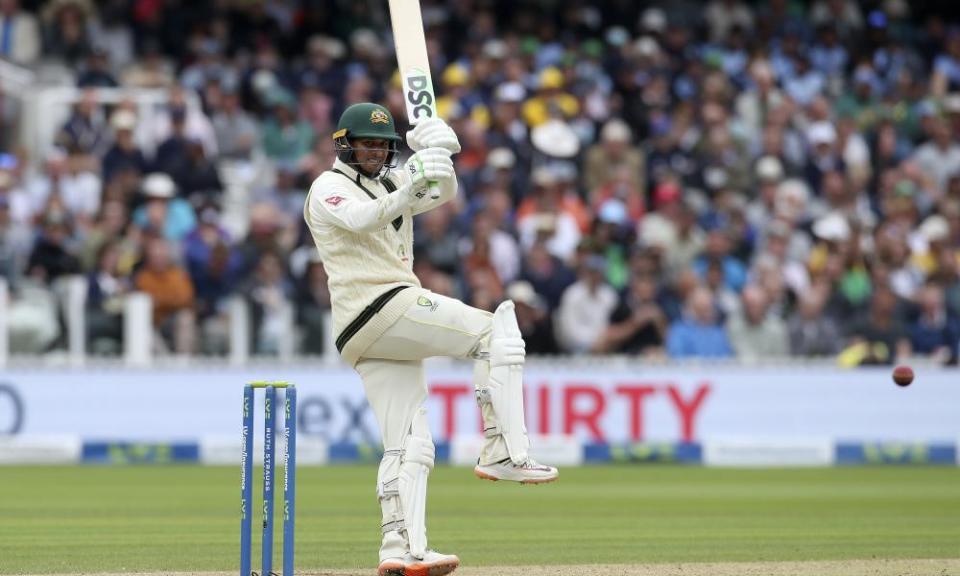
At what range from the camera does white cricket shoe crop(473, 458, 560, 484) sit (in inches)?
267

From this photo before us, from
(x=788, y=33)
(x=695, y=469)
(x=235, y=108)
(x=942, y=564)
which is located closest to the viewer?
(x=942, y=564)

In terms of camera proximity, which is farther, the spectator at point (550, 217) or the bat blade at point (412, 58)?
the spectator at point (550, 217)

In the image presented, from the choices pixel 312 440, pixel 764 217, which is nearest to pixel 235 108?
pixel 312 440

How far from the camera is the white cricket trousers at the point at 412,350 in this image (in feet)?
22.5

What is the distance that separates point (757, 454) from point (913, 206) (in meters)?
3.91

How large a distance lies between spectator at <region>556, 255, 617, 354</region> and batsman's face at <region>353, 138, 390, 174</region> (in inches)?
301

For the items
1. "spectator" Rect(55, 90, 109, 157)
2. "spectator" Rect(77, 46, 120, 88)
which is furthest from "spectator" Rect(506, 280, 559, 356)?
"spectator" Rect(77, 46, 120, 88)

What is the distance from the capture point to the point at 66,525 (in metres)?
9.41

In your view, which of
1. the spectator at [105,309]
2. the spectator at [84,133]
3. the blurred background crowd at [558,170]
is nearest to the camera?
the spectator at [105,309]

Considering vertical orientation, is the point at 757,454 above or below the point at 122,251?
below

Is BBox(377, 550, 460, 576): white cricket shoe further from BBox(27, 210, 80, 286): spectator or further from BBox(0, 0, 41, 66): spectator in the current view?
BBox(0, 0, 41, 66): spectator

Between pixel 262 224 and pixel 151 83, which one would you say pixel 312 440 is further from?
pixel 151 83

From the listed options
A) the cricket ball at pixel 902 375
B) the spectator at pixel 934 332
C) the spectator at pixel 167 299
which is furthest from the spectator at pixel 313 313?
Result: the cricket ball at pixel 902 375

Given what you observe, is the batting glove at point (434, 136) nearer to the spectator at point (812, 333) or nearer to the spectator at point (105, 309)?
the spectator at point (105, 309)
